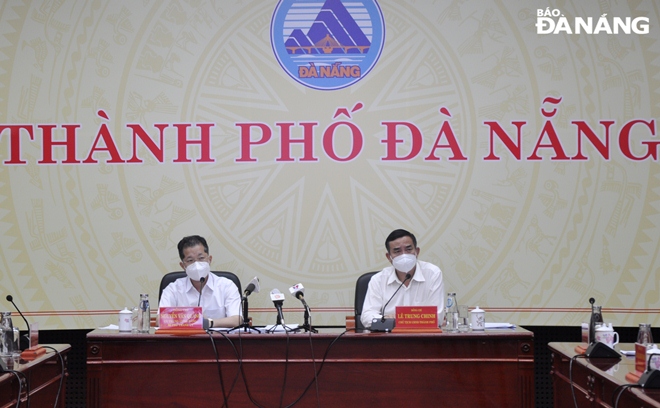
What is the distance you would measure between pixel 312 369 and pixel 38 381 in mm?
1170

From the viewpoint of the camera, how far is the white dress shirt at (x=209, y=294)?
13.4 feet

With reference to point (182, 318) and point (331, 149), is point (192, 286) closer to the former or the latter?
point (182, 318)

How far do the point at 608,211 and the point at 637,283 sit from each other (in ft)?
1.57

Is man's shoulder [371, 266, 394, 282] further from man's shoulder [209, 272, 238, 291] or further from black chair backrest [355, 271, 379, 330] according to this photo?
man's shoulder [209, 272, 238, 291]

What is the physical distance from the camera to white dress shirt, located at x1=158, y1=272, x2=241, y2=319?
4.09 m

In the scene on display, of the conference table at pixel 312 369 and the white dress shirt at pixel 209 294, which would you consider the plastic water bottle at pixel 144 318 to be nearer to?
the conference table at pixel 312 369

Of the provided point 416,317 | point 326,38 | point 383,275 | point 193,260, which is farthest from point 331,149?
point 416,317

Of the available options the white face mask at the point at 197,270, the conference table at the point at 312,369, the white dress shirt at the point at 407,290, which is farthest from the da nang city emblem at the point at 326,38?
the conference table at the point at 312,369

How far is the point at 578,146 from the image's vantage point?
15.2 ft

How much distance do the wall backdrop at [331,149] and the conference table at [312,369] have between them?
124 centimetres

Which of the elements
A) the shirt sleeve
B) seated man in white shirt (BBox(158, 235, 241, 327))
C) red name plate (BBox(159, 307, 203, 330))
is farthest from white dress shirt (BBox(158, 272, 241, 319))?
the shirt sleeve

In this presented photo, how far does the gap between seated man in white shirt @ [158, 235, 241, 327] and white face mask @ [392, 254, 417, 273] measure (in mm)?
870

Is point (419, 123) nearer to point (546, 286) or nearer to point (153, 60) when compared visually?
point (546, 286)

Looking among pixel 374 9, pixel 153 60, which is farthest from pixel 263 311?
pixel 374 9
